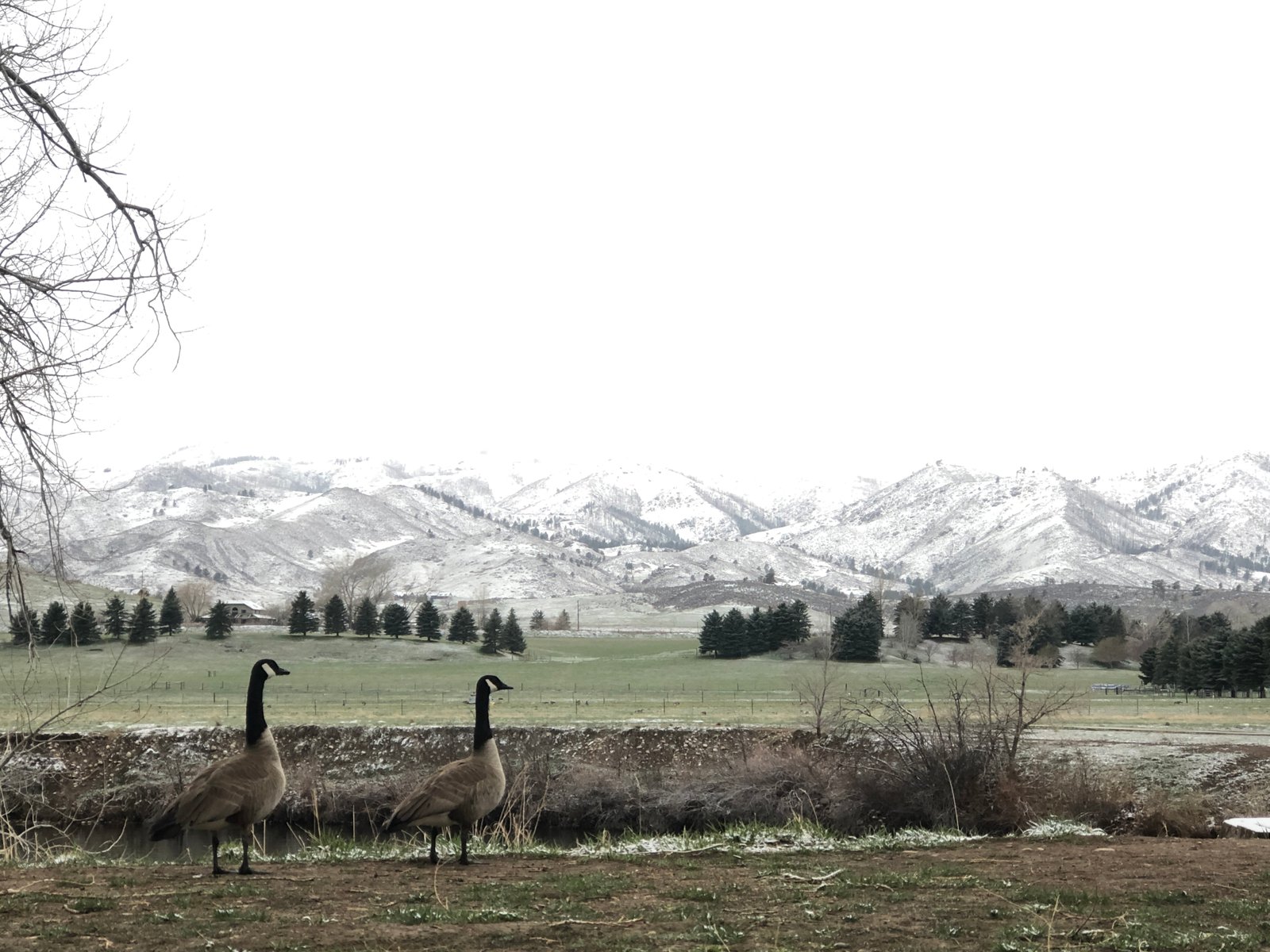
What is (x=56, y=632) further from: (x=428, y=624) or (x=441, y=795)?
(x=428, y=624)

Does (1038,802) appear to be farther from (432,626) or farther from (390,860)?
(432,626)

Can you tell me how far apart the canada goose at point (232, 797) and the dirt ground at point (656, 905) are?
62 centimetres

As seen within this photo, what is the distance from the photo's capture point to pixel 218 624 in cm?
13662

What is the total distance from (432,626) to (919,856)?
137967 mm

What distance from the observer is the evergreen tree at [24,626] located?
888cm

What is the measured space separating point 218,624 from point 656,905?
137691 millimetres

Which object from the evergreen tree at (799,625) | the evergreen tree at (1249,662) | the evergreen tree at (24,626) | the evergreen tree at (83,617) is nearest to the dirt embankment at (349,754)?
the evergreen tree at (83,617)

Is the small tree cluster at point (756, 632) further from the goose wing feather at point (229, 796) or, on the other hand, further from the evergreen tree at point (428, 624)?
the goose wing feather at point (229, 796)

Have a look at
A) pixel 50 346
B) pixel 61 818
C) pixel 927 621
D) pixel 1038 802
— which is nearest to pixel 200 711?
pixel 61 818

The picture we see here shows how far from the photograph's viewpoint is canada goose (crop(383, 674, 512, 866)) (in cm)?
1313

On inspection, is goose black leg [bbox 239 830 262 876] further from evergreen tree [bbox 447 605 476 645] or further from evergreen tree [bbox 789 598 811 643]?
evergreen tree [bbox 447 605 476 645]

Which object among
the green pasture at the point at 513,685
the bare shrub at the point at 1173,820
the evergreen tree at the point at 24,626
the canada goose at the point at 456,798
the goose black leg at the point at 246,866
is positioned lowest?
the green pasture at the point at 513,685

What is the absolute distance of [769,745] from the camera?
52.2 m

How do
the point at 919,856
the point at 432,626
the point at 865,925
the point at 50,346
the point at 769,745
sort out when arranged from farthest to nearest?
the point at 432,626 → the point at 769,745 → the point at 919,856 → the point at 865,925 → the point at 50,346
